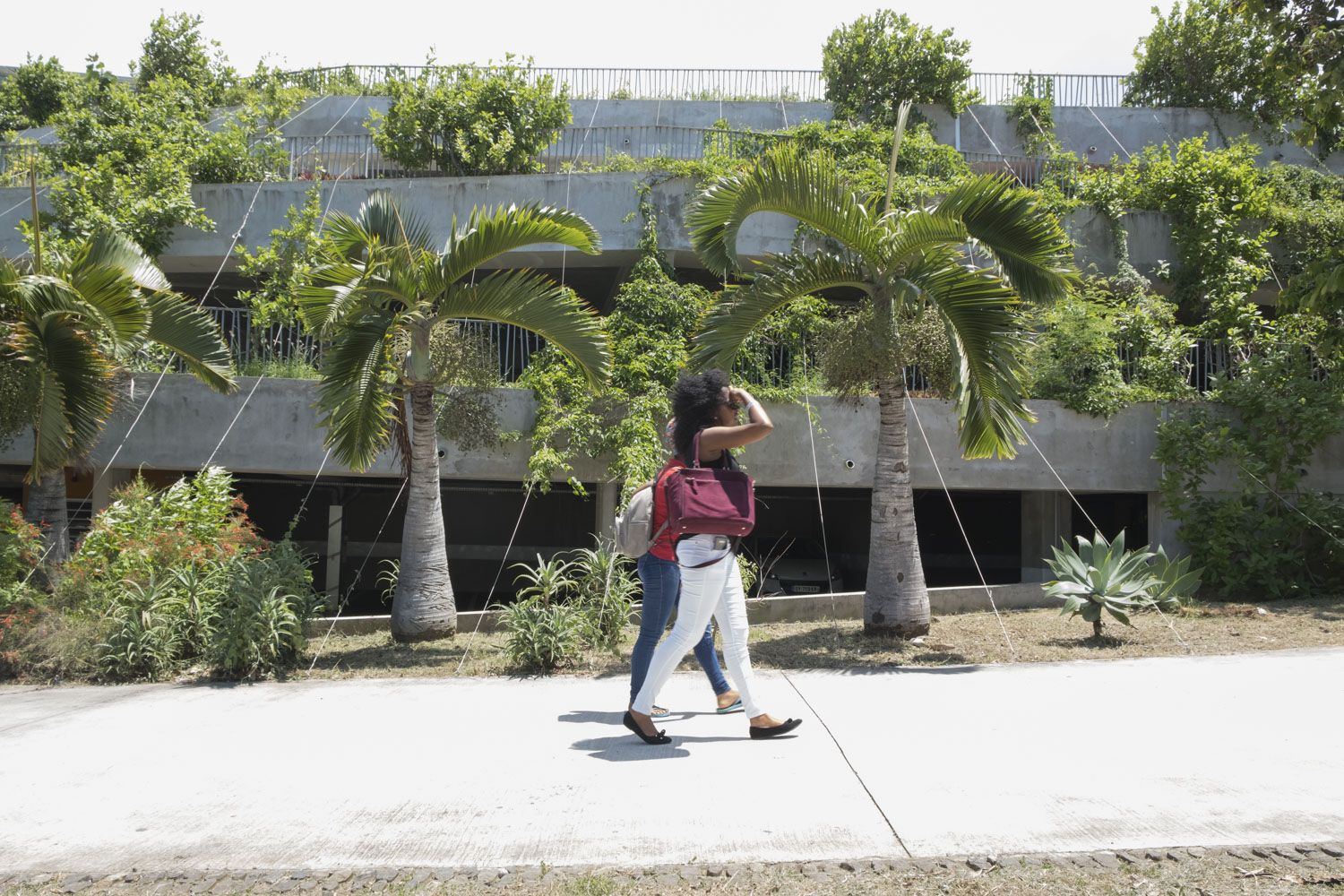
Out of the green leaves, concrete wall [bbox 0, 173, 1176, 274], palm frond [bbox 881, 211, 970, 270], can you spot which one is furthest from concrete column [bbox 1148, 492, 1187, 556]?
palm frond [bbox 881, 211, 970, 270]

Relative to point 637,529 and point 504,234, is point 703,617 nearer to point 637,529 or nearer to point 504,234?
point 637,529

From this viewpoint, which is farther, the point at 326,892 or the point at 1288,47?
the point at 1288,47

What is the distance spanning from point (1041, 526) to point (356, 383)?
10.1 m

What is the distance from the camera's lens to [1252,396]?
11.8 m

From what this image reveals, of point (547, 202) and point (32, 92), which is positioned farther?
point (32, 92)

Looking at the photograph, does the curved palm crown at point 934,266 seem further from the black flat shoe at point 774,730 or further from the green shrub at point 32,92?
the green shrub at point 32,92

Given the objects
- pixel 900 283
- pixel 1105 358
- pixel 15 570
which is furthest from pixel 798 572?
pixel 15 570

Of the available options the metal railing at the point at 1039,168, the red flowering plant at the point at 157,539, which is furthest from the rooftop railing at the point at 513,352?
the metal railing at the point at 1039,168

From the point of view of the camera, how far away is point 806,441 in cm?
1245

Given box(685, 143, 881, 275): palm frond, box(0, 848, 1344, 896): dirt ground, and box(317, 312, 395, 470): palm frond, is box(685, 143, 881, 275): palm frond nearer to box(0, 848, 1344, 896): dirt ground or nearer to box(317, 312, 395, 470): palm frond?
box(317, 312, 395, 470): palm frond

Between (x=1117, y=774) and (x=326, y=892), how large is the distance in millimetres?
3386

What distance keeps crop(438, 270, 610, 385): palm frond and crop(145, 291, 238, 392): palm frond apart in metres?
3.36

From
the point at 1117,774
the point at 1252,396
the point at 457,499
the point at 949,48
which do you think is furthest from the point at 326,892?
the point at 949,48

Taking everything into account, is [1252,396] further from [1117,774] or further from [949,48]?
[949,48]
